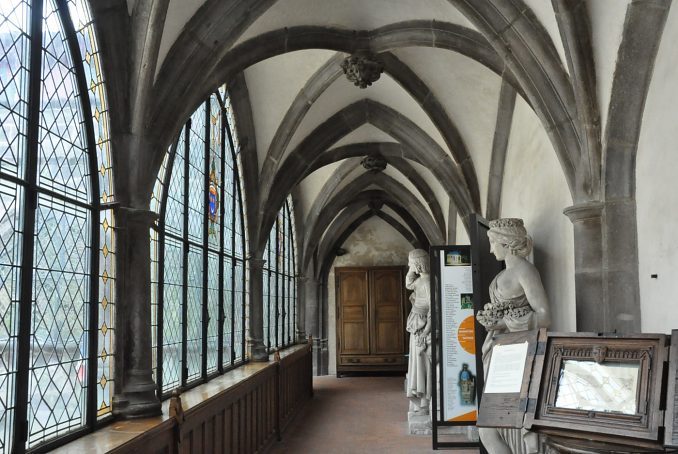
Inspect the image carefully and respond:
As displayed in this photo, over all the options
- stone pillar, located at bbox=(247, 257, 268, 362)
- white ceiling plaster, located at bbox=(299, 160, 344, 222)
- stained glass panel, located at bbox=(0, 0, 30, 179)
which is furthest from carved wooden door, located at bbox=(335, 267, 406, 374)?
stained glass panel, located at bbox=(0, 0, 30, 179)

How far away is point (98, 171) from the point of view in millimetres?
4121

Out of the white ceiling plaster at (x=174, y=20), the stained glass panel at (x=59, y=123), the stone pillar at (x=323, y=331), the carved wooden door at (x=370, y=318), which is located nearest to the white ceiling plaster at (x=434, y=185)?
the carved wooden door at (x=370, y=318)

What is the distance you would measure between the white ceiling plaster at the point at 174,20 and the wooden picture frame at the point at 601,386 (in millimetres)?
3234

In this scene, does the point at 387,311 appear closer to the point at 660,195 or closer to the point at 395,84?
the point at 395,84

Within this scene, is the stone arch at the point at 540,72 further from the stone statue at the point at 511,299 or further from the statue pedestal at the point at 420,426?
the statue pedestal at the point at 420,426

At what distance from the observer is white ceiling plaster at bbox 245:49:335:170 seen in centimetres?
746

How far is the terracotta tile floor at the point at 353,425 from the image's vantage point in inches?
278

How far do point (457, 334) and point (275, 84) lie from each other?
3519 mm

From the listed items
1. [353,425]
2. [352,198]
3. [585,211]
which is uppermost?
[352,198]

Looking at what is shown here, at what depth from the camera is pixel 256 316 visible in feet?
27.7

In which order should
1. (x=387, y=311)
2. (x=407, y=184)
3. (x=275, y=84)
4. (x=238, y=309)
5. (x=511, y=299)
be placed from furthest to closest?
(x=387, y=311)
(x=407, y=184)
(x=238, y=309)
(x=275, y=84)
(x=511, y=299)

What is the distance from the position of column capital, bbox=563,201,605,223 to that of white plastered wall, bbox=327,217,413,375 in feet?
40.1

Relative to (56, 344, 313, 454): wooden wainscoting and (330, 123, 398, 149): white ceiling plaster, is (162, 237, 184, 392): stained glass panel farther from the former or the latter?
(330, 123, 398, 149): white ceiling plaster

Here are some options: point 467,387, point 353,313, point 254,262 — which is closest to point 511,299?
point 467,387
